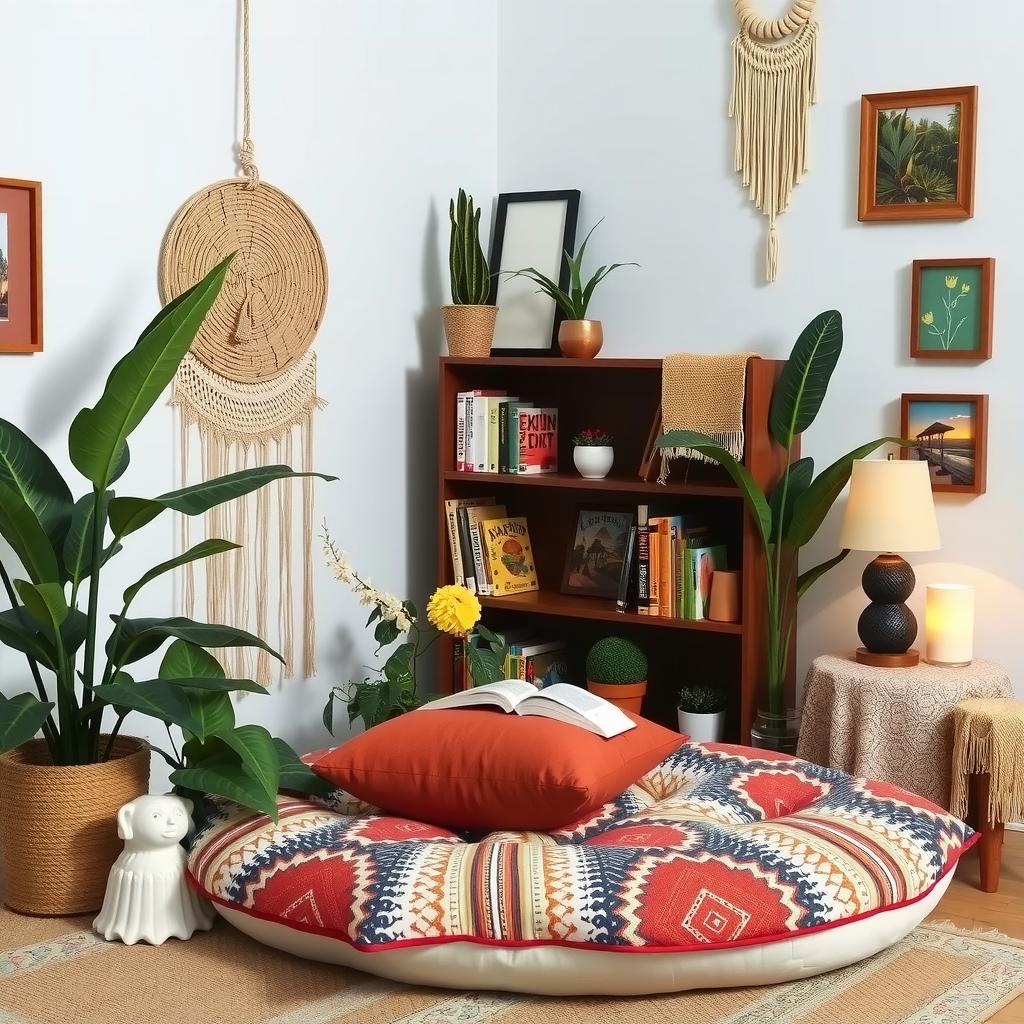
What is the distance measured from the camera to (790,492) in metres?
3.38

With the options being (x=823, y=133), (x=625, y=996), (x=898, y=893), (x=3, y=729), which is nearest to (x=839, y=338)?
(x=823, y=133)

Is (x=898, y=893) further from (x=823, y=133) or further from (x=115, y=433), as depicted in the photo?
(x=823, y=133)

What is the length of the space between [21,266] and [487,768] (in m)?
1.37

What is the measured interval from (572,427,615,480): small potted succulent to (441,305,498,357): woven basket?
37 cm

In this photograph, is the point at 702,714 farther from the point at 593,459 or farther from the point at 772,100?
the point at 772,100

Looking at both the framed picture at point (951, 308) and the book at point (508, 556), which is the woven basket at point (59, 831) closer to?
the book at point (508, 556)

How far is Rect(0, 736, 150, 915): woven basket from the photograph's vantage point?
8.25 feet

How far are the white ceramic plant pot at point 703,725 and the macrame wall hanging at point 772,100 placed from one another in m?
1.13

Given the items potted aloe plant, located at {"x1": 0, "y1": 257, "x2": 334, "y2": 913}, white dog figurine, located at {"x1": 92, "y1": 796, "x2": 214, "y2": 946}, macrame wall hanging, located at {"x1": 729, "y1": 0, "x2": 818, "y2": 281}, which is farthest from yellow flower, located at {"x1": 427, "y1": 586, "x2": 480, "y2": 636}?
macrame wall hanging, located at {"x1": 729, "y1": 0, "x2": 818, "y2": 281}

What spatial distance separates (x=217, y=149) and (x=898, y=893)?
2.16 m

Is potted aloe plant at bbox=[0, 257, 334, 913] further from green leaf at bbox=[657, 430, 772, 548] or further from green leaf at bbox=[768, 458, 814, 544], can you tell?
A: green leaf at bbox=[768, 458, 814, 544]

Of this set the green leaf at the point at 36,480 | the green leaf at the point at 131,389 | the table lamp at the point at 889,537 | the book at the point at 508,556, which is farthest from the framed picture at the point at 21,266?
the table lamp at the point at 889,537

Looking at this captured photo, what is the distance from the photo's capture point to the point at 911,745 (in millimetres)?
2992

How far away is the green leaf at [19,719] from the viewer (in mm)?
2291
